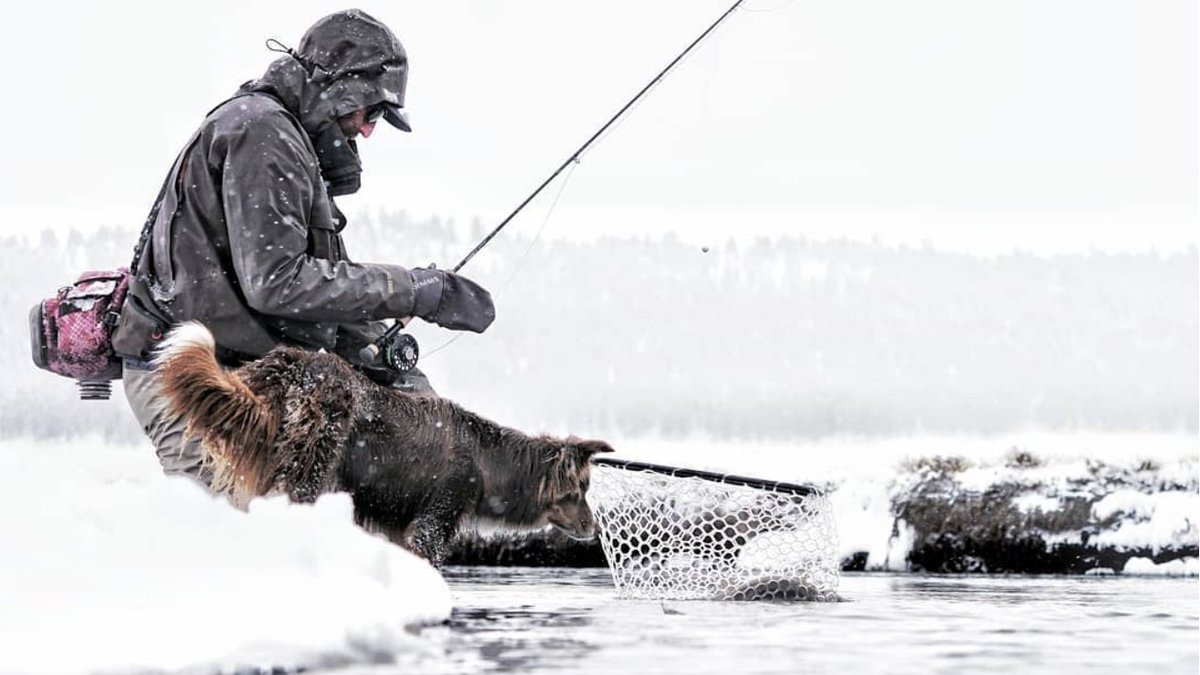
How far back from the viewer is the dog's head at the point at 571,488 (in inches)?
250

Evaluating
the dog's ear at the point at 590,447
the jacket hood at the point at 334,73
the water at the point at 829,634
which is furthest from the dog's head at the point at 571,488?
the jacket hood at the point at 334,73

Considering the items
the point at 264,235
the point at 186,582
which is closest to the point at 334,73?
the point at 264,235

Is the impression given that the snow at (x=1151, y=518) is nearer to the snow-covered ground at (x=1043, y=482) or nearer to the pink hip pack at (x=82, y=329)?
the snow-covered ground at (x=1043, y=482)

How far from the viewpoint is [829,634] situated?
16.9 ft

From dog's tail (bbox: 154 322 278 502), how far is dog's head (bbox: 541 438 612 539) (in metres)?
1.22

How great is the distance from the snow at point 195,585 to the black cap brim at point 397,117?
1.47 metres

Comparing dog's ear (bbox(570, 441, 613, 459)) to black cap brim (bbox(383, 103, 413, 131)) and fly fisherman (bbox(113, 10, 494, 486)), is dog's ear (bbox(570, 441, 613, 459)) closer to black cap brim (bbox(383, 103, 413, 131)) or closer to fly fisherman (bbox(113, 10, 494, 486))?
fly fisherman (bbox(113, 10, 494, 486))

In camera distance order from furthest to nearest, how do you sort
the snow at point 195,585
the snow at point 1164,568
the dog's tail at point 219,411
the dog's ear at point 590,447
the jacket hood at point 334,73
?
the snow at point 1164,568, the dog's ear at point 590,447, the jacket hood at point 334,73, the dog's tail at point 219,411, the snow at point 195,585

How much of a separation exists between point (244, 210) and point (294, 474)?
0.85m

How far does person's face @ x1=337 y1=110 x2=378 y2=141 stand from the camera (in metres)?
6.02

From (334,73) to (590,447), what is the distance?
5.53 feet

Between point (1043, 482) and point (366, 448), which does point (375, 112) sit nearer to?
point (366, 448)

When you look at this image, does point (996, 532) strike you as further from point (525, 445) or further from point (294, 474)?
point (294, 474)

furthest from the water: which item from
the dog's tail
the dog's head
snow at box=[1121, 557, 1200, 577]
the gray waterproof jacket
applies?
snow at box=[1121, 557, 1200, 577]
